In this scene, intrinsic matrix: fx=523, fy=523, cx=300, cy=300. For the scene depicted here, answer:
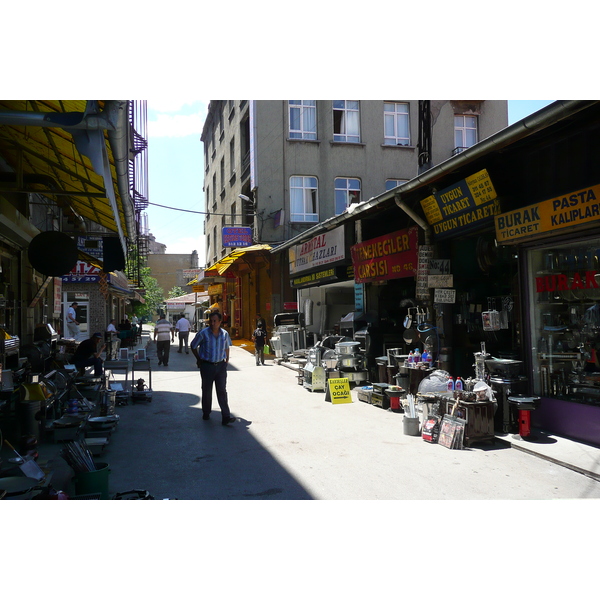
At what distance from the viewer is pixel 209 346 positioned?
29.9 feet

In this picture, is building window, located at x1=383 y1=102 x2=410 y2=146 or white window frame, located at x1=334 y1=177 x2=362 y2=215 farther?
building window, located at x1=383 y1=102 x2=410 y2=146

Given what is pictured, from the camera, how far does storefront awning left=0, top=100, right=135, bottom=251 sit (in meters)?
4.81

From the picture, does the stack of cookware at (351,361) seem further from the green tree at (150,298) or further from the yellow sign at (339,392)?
the green tree at (150,298)

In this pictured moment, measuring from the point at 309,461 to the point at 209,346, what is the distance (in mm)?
3278

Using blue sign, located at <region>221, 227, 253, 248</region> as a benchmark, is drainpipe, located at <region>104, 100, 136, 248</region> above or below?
below

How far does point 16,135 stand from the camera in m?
7.91

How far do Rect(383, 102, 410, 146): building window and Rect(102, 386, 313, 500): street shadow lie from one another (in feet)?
63.3

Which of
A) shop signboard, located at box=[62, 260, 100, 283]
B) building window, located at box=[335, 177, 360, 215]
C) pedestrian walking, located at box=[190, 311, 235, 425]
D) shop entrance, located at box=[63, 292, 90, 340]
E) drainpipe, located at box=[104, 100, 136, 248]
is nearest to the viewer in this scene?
drainpipe, located at box=[104, 100, 136, 248]

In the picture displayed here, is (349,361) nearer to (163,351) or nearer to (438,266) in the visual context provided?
(438,266)

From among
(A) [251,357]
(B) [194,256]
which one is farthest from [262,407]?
(B) [194,256]

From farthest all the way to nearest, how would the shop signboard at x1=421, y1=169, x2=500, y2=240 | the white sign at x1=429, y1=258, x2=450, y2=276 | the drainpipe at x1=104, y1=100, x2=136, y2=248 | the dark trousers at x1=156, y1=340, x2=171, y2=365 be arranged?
the dark trousers at x1=156, y1=340, x2=171, y2=365 < the white sign at x1=429, y1=258, x2=450, y2=276 < the shop signboard at x1=421, y1=169, x2=500, y2=240 < the drainpipe at x1=104, y1=100, x2=136, y2=248

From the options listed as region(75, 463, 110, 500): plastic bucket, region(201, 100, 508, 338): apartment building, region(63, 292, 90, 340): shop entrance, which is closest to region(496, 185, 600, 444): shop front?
region(75, 463, 110, 500): plastic bucket

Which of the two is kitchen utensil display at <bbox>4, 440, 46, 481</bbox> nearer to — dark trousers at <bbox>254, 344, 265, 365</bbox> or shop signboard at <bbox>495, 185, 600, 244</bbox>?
shop signboard at <bbox>495, 185, 600, 244</bbox>

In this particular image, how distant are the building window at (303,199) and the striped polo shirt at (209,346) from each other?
53.3 feet
